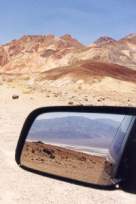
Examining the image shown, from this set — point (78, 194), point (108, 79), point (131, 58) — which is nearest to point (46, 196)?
point (78, 194)

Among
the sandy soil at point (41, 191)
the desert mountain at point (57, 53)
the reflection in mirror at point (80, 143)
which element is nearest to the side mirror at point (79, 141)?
the reflection in mirror at point (80, 143)

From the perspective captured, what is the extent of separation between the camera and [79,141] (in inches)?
124

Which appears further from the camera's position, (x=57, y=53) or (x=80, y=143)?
(x=57, y=53)

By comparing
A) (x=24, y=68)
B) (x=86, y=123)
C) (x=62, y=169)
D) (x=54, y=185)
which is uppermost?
(x=86, y=123)

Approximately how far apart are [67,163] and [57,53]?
291 feet

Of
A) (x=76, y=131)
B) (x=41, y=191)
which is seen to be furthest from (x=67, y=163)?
(x=41, y=191)

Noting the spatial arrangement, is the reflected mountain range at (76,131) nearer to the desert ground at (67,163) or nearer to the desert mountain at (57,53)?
the desert ground at (67,163)

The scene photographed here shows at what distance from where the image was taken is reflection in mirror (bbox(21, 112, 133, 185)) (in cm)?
297

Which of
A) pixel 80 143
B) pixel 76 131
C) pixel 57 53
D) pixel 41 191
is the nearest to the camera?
pixel 80 143

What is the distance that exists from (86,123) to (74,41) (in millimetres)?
118494

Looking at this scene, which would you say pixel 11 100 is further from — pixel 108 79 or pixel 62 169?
pixel 62 169

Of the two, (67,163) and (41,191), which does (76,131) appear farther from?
(41,191)

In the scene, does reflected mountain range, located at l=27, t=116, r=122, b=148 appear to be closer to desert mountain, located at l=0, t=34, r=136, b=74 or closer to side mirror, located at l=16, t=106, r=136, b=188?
side mirror, located at l=16, t=106, r=136, b=188

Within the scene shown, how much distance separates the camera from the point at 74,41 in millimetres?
120750
